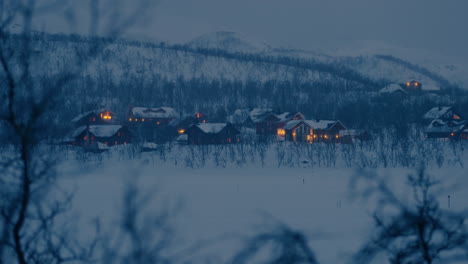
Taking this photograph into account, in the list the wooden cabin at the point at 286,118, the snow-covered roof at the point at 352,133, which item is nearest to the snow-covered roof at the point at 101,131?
the wooden cabin at the point at 286,118

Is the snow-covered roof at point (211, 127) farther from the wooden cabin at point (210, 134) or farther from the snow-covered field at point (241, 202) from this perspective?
the snow-covered field at point (241, 202)

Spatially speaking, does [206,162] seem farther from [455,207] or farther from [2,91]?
[2,91]

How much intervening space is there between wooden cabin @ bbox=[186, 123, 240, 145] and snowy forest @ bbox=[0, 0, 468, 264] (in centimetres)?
12

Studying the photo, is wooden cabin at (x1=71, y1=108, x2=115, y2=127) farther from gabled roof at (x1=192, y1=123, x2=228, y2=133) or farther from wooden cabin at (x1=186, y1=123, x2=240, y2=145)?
gabled roof at (x1=192, y1=123, x2=228, y2=133)

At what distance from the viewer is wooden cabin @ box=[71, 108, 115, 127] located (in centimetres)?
3540

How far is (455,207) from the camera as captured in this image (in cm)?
1309

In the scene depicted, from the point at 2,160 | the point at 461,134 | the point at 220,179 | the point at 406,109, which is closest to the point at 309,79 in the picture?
the point at 406,109

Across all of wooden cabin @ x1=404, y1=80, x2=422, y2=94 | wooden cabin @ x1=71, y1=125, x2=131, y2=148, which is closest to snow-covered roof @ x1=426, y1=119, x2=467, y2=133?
wooden cabin @ x1=71, y1=125, x2=131, y2=148

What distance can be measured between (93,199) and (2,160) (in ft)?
43.5

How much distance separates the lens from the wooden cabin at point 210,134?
106ft

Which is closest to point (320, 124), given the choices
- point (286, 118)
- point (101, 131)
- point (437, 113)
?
point (286, 118)

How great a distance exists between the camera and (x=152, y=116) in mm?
44781

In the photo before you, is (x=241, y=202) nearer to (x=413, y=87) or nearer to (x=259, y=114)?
(x=259, y=114)

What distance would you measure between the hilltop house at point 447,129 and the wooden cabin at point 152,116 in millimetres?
26612
